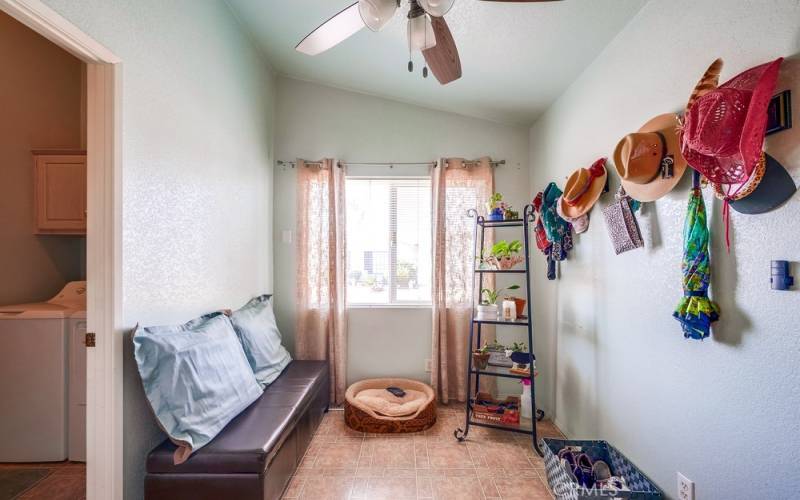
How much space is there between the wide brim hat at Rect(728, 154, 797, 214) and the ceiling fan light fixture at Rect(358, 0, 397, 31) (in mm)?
1400

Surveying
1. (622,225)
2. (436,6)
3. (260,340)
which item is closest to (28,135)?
(260,340)

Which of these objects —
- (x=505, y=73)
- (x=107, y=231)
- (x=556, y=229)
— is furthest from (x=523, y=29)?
(x=107, y=231)

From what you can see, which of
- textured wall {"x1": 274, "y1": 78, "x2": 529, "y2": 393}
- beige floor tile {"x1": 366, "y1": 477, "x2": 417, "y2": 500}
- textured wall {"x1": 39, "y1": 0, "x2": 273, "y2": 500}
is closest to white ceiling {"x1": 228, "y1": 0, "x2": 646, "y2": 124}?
textured wall {"x1": 274, "y1": 78, "x2": 529, "y2": 393}

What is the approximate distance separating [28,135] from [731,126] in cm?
386

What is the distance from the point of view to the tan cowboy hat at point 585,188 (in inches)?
76.2

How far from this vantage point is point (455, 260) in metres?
3.02

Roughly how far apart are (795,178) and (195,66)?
8.98ft

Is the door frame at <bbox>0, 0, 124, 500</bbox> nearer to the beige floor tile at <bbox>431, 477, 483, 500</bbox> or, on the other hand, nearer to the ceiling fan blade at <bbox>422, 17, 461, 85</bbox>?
the ceiling fan blade at <bbox>422, 17, 461, 85</bbox>

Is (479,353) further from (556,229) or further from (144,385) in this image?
(144,385)

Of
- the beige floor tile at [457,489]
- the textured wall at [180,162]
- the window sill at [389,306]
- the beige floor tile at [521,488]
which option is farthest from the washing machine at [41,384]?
the beige floor tile at [521,488]

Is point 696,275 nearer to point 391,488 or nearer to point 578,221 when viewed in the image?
point 578,221

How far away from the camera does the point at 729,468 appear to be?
3.95 ft

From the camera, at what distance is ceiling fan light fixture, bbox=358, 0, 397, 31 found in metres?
1.29

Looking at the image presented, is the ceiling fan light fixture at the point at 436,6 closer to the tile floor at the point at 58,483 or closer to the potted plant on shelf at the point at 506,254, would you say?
the potted plant on shelf at the point at 506,254
